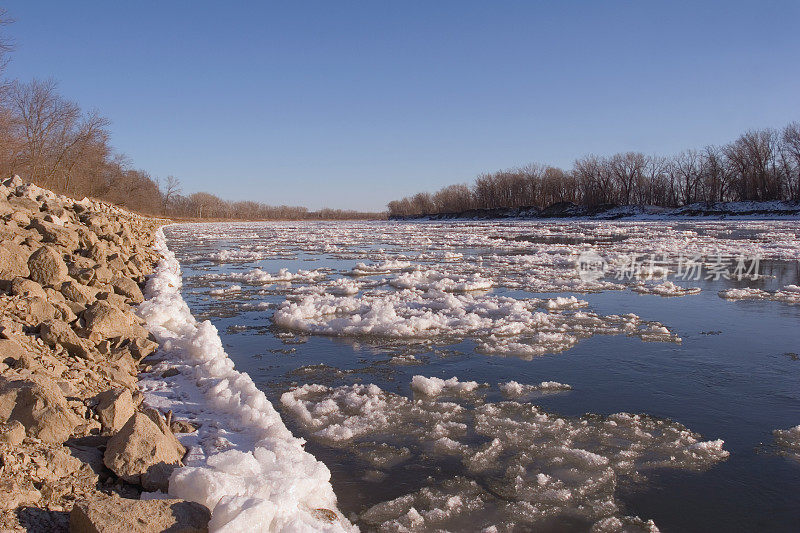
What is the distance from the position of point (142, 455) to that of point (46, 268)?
11.3 feet

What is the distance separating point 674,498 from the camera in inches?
100

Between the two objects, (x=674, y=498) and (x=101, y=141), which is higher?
(x=101, y=141)

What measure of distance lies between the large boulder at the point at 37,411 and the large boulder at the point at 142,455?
240 millimetres

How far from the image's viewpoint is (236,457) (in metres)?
2.44

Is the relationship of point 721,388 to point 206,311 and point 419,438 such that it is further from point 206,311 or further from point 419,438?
point 206,311

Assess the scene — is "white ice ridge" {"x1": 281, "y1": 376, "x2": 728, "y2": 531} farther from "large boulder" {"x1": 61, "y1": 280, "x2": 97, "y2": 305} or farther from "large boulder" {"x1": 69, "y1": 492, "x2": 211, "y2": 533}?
"large boulder" {"x1": 61, "y1": 280, "x2": 97, "y2": 305}

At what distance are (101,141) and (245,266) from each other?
32.9 meters

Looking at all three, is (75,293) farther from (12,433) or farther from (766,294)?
(766,294)

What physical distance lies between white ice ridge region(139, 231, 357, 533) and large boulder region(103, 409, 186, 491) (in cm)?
14

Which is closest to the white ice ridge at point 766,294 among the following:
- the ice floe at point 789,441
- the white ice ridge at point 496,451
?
the ice floe at point 789,441

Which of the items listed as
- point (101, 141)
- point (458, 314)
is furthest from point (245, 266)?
point (101, 141)

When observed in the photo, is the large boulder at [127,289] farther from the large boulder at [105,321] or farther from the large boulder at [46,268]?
the large boulder at [105,321]

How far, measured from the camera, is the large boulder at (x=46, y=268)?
4840 mm

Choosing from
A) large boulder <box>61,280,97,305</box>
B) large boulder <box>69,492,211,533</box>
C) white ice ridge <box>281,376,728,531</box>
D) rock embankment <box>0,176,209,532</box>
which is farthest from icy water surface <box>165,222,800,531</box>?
large boulder <box>61,280,97,305</box>
